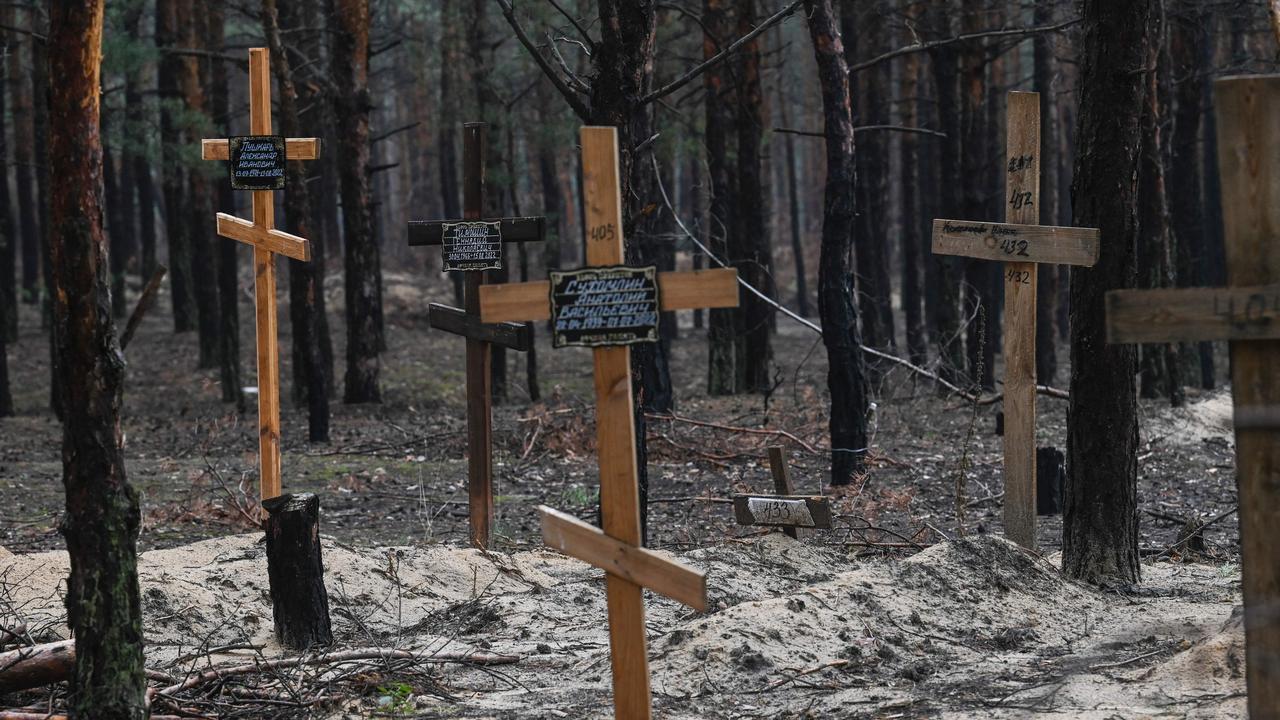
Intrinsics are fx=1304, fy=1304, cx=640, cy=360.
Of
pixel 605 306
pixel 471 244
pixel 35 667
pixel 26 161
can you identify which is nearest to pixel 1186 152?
pixel 471 244

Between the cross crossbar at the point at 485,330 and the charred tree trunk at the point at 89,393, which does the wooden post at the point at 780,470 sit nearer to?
the cross crossbar at the point at 485,330

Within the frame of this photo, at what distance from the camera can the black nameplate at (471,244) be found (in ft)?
28.8

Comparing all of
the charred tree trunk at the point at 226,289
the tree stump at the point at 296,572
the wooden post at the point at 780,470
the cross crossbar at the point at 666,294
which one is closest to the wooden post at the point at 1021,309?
the wooden post at the point at 780,470

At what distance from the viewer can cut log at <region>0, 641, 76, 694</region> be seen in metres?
5.55

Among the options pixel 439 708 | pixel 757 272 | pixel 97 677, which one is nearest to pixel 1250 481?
pixel 439 708

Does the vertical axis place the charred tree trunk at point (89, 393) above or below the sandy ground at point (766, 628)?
above

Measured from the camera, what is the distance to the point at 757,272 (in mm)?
19156

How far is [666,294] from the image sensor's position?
4.75 meters

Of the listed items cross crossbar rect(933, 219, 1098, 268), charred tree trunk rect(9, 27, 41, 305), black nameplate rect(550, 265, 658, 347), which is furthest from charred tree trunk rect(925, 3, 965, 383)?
charred tree trunk rect(9, 27, 41, 305)

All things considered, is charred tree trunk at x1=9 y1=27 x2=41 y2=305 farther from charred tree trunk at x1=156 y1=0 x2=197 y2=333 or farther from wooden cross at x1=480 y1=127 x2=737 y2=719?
wooden cross at x1=480 y1=127 x2=737 y2=719

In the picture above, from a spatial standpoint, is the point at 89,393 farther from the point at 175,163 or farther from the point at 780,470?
the point at 175,163

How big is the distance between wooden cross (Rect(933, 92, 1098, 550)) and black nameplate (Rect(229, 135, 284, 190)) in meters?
4.24

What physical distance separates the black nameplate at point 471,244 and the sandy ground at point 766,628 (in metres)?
1.99

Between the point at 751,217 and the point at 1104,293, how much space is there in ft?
38.2
